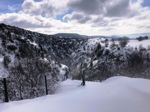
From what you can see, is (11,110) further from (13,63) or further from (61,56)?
(61,56)

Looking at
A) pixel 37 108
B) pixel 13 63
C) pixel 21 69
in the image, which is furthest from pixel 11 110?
pixel 13 63

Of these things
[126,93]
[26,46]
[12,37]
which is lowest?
Answer: [126,93]

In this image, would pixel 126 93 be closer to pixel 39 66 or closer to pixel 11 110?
pixel 11 110

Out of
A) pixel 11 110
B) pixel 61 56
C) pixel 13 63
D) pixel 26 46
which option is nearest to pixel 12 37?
pixel 26 46

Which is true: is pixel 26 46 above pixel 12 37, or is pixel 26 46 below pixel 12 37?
below

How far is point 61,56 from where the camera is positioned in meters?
111

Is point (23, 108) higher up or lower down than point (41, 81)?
higher up

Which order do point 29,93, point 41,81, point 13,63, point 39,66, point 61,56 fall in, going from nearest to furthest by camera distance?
point 29,93 → point 41,81 → point 39,66 → point 13,63 → point 61,56

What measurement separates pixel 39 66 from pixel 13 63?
8.85m

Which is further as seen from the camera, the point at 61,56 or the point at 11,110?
the point at 61,56

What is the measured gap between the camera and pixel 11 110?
4.59 metres

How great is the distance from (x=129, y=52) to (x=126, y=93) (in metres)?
52.1

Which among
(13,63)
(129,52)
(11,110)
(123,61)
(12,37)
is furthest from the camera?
(129,52)

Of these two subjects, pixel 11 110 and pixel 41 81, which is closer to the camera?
pixel 11 110
